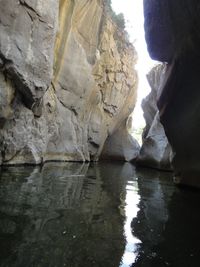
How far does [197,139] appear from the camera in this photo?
10398 mm

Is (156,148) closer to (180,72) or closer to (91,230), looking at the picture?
(180,72)

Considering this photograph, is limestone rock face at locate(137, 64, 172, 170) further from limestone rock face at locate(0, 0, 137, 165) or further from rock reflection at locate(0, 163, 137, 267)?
rock reflection at locate(0, 163, 137, 267)

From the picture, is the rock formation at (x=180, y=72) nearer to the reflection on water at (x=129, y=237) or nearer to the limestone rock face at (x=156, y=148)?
the reflection on water at (x=129, y=237)

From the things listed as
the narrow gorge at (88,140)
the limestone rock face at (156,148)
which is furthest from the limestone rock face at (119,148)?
→ the limestone rock face at (156,148)

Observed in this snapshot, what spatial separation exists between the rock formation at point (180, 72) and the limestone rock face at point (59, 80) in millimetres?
4984

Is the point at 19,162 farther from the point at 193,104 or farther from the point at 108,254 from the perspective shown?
the point at 108,254

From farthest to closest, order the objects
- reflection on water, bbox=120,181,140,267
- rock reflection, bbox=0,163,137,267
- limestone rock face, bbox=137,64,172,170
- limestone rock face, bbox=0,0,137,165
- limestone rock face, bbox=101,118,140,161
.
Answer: limestone rock face, bbox=101,118,140,161
limestone rock face, bbox=137,64,172,170
limestone rock face, bbox=0,0,137,165
reflection on water, bbox=120,181,140,267
rock reflection, bbox=0,163,137,267

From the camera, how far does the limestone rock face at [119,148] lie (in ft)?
106

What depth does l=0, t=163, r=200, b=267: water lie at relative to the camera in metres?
3.58

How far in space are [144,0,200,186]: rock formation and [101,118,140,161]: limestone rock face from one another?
20.1 meters

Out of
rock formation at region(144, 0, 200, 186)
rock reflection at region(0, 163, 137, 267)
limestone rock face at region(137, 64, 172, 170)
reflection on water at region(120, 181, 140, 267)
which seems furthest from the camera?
limestone rock face at region(137, 64, 172, 170)

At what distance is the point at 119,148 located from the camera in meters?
32.5

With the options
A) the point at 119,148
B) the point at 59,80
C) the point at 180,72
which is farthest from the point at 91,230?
the point at 119,148

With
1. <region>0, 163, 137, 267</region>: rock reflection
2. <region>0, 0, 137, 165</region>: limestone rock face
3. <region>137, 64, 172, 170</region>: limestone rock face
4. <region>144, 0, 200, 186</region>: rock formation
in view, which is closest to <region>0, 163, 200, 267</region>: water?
<region>0, 163, 137, 267</region>: rock reflection
